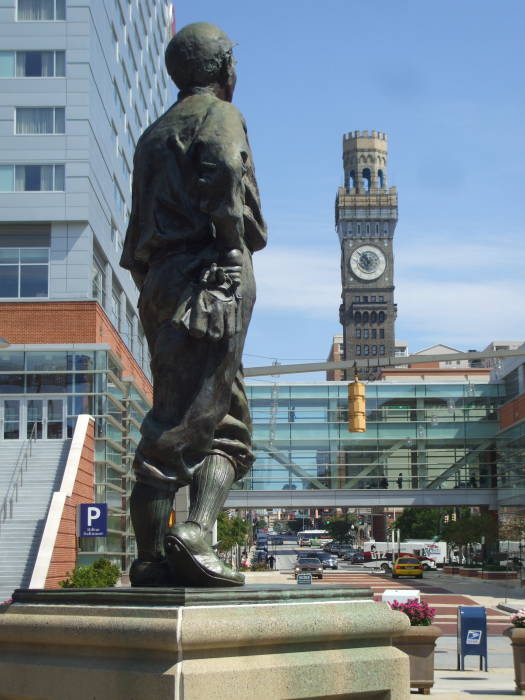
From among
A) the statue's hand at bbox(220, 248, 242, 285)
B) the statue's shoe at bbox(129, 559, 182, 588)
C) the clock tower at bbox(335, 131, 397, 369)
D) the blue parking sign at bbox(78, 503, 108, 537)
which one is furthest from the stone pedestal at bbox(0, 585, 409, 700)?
the clock tower at bbox(335, 131, 397, 369)

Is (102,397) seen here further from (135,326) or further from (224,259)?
(224,259)

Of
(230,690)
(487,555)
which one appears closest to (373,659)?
(230,690)

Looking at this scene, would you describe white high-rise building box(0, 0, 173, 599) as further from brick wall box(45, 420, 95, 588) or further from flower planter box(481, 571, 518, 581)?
flower planter box(481, 571, 518, 581)

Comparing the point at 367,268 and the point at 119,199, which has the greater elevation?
the point at 367,268

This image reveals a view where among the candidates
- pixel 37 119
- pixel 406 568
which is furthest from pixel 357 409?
pixel 406 568

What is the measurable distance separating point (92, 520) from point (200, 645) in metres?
30.8

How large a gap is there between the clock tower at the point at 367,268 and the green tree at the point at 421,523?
67.3 meters

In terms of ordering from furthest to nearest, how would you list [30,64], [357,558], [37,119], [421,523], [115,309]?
[421,523] < [357,558] < [115,309] < [30,64] < [37,119]

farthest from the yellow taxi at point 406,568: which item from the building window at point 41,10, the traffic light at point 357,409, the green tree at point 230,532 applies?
the traffic light at point 357,409

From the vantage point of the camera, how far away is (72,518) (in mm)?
34031

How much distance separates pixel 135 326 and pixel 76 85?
14566 mm

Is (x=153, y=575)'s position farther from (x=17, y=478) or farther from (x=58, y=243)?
(x=58, y=243)

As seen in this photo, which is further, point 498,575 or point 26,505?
point 498,575

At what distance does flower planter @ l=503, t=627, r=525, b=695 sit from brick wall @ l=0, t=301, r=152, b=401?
90.0ft
